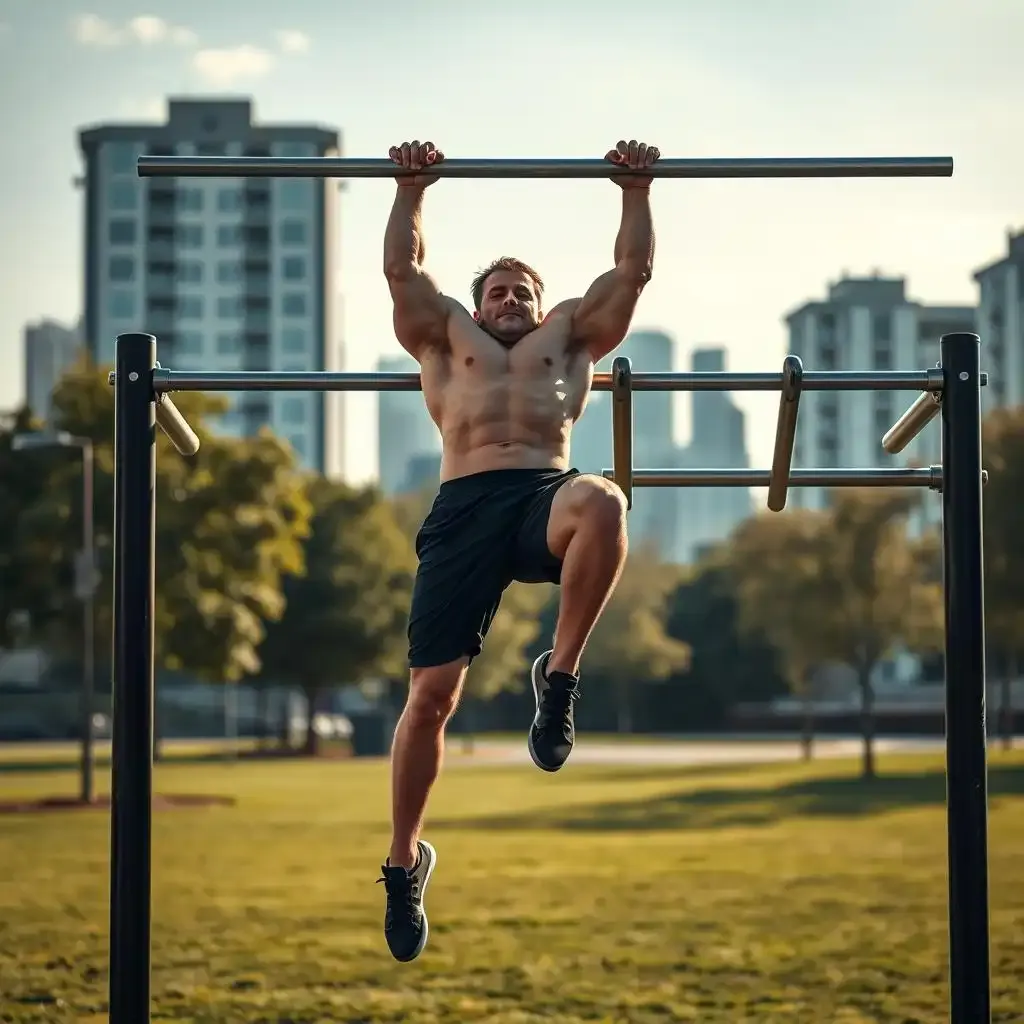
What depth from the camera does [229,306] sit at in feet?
321

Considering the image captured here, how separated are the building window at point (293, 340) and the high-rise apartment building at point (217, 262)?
7 cm

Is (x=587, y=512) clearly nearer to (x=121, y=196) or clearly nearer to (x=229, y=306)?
(x=121, y=196)

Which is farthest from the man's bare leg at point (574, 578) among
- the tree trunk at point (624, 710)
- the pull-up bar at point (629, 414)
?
the tree trunk at point (624, 710)

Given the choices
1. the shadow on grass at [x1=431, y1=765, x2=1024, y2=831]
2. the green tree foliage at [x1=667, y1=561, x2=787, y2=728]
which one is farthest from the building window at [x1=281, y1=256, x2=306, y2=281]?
the shadow on grass at [x1=431, y1=765, x2=1024, y2=831]

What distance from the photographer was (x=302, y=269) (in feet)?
316

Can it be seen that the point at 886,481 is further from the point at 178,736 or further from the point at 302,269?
the point at 302,269

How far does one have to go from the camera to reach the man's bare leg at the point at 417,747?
563 cm

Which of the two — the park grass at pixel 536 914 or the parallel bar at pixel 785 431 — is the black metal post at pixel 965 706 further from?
the park grass at pixel 536 914

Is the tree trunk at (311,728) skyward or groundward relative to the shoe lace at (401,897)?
groundward

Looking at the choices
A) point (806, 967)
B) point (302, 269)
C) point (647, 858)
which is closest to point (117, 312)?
point (302, 269)

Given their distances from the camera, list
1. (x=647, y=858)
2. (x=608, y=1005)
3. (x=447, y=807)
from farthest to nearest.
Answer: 1. (x=447, y=807)
2. (x=647, y=858)
3. (x=608, y=1005)

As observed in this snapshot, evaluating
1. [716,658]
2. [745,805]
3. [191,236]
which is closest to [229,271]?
[191,236]

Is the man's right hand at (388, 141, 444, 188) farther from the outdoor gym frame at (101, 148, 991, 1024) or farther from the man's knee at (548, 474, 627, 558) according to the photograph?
the man's knee at (548, 474, 627, 558)

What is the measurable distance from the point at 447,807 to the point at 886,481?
23511mm
